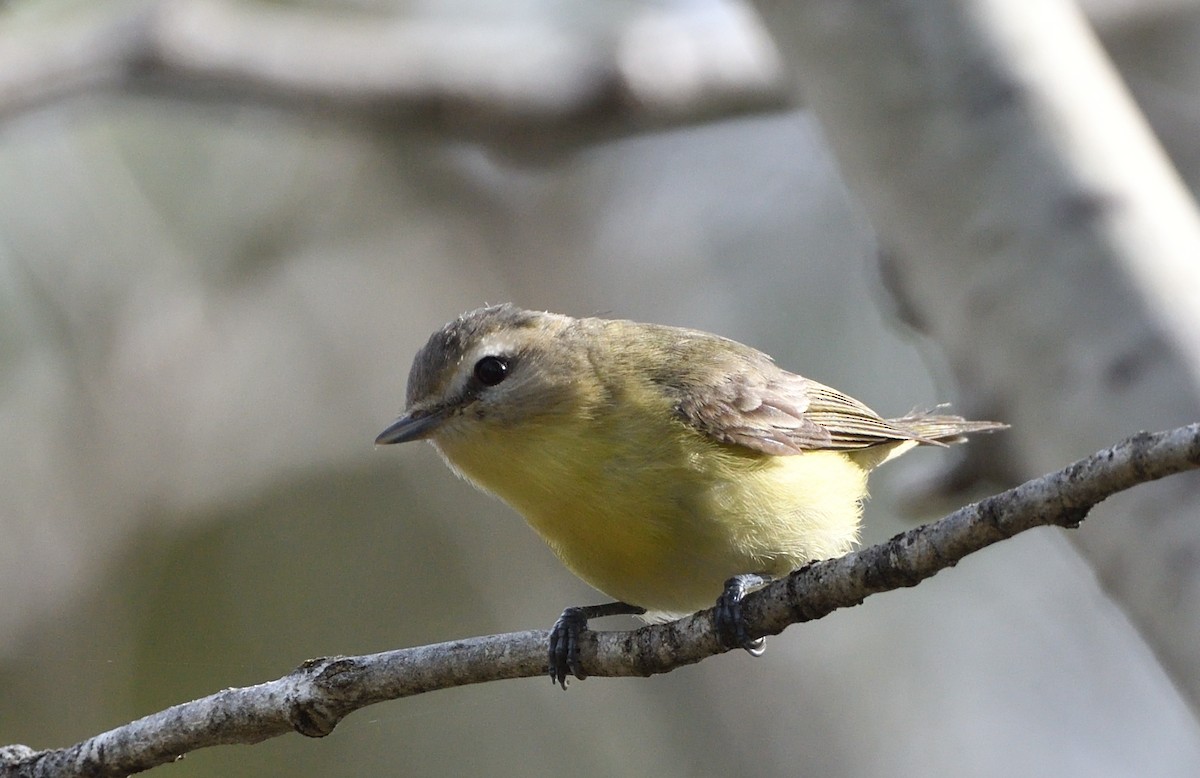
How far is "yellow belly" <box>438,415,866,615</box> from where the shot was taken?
157 inches

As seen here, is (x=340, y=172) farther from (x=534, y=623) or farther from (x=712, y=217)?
(x=534, y=623)

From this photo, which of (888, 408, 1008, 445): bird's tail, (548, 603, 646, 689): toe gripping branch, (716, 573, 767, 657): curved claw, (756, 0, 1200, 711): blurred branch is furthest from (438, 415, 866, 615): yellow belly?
(756, 0, 1200, 711): blurred branch

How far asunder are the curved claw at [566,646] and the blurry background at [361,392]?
12.1 feet

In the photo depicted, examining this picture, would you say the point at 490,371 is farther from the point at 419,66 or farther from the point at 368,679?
the point at 419,66

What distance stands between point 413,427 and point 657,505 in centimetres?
99

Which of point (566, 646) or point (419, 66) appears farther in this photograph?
point (419, 66)

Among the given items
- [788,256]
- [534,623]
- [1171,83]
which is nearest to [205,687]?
[534,623]

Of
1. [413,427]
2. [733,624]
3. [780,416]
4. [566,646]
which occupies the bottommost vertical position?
[733,624]

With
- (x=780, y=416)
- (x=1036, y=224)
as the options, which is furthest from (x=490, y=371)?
(x=1036, y=224)

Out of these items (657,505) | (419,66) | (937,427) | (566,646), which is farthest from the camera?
(419,66)

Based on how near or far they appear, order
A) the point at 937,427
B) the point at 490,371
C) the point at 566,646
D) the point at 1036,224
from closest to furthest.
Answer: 1. the point at 566,646
2. the point at 1036,224
3. the point at 490,371
4. the point at 937,427

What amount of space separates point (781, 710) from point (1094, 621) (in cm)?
298

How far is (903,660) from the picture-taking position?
9367mm

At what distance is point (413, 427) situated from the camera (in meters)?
4.46
